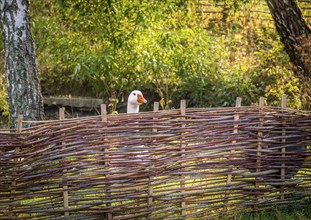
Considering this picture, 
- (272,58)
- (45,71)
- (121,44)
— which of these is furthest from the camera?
(45,71)

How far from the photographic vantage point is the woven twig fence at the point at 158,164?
4.31 meters

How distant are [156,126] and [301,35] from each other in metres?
4.32

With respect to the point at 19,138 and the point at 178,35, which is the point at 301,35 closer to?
the point at 178,35

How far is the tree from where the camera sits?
234 inches

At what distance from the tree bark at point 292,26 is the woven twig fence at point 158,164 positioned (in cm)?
323

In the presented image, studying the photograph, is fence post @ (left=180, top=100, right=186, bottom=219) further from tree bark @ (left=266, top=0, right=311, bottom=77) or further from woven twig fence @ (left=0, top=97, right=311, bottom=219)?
tree bark @ (left=266, top=0, right=311, bottom=77)

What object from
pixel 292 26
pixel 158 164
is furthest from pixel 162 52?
pixel 158 164

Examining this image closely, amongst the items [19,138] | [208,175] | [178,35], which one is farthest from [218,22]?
[19,138]

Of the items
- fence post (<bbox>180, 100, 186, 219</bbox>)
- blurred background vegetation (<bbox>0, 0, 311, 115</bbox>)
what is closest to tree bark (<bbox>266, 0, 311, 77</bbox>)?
blurred background vegetation (<bbox>0, 0, 311, 115</bbox>)

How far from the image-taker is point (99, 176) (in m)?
4.42

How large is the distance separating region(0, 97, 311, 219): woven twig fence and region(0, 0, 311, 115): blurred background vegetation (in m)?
2.59

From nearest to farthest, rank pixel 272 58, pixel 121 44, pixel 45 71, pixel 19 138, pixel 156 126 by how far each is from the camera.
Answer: pixel 19 138 < pixel 156 126 < pixel 121 44 < pixel 272 58 < pixel 45 71

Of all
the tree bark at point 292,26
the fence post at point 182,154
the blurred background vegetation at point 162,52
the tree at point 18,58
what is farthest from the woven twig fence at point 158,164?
the tree bark at point 292,26

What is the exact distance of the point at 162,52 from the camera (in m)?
8.60
